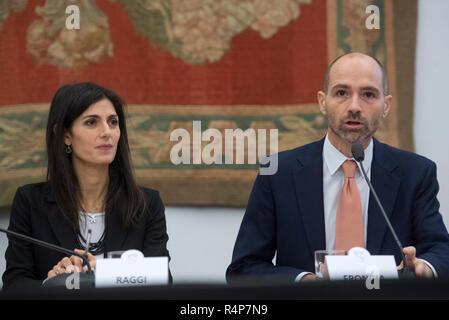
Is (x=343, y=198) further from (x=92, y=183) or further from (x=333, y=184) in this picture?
(x=92, y=183)

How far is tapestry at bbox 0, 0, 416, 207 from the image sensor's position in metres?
2.72

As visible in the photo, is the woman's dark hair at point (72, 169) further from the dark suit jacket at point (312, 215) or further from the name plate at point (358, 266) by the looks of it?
the name plate at point (358, 266)

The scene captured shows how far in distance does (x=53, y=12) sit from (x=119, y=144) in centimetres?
89

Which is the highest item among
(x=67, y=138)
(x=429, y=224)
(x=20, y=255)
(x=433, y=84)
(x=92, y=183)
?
(x=433, y=84)

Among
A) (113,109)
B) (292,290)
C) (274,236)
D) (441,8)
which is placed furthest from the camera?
(441,8)

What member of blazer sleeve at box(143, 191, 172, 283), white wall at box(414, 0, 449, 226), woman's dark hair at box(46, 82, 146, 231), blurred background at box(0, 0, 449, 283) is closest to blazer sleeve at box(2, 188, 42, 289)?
woman's dark hair at box(46, 82, 146, 231)

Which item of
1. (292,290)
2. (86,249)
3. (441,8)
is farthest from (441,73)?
(292,290)

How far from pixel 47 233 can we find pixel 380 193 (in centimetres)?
106

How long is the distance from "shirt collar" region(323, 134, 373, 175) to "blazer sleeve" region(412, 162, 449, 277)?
17cm

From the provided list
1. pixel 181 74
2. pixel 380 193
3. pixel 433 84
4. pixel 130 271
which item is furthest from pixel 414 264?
pixel 181 74

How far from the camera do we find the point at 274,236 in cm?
191

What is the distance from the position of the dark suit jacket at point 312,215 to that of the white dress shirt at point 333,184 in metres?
0.02

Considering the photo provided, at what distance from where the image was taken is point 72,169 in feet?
7.16

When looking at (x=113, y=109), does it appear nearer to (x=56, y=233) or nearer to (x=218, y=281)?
(x=56, y=233)
